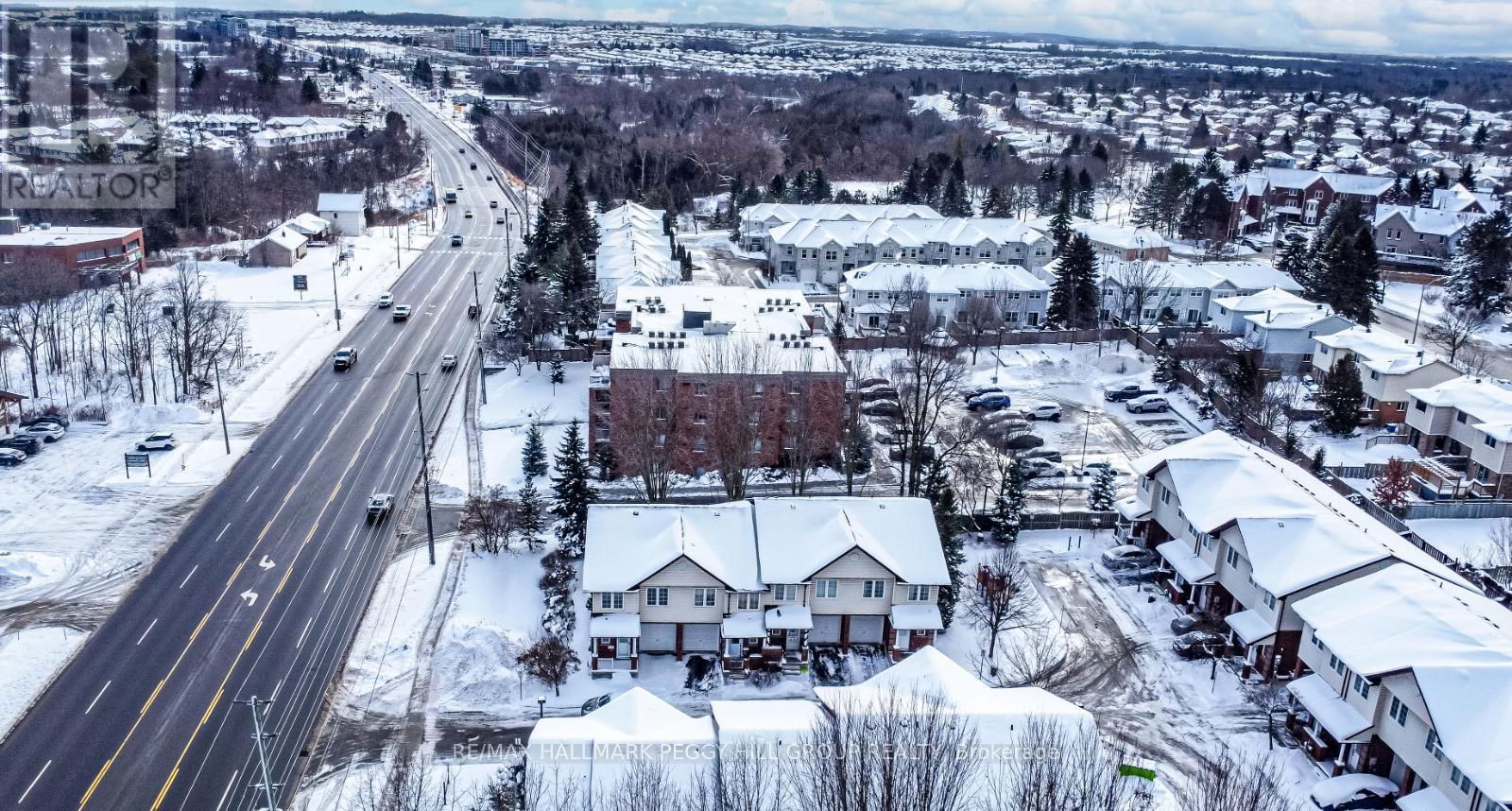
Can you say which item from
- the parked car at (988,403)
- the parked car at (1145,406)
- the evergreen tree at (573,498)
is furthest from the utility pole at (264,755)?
the parked car at (1145,406)

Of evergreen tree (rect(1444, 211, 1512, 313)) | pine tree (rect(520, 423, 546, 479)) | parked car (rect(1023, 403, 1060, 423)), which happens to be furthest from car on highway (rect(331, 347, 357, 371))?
evergreen tree (rect(1444, 211, 1512, 313))

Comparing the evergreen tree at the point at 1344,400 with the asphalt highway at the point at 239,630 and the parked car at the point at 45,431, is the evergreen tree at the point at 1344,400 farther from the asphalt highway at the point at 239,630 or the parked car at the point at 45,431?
the parked car at the point at 45,431

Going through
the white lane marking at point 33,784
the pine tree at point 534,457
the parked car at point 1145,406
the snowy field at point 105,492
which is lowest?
the white lane marking at point 33,784

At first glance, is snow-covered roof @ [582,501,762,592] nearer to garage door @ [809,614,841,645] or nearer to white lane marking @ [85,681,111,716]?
garage door @ [809,614,841,645]

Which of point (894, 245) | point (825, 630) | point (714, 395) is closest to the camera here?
point (825, 630)

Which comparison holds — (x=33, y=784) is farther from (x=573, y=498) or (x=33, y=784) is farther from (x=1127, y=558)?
(x=1127, y=558)

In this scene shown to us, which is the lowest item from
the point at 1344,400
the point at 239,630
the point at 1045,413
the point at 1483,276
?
the point at 239,630

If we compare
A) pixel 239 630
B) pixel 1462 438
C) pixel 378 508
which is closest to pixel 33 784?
pixel 239 630
